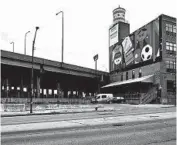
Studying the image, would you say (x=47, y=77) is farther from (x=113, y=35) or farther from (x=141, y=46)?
(x=141, y=46)

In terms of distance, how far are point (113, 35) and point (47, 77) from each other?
23.0 meters

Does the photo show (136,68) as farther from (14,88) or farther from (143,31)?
(14,88)

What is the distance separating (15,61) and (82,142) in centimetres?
4849

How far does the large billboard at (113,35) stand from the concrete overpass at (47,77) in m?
9.59

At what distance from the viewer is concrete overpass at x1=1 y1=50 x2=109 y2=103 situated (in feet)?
184

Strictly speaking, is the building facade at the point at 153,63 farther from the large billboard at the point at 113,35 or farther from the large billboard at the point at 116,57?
the large billboard at the point at 113,35

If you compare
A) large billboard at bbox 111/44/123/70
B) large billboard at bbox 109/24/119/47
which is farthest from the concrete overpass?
large billboard at bbox 109/24/119/47

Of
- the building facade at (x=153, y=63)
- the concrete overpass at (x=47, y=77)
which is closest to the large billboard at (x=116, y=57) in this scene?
the concrete overpass at (x=47, y=77)

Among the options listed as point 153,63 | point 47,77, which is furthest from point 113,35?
point 153,63

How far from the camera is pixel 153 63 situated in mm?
53906

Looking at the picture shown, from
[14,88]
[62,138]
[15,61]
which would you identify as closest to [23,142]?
[62,138]

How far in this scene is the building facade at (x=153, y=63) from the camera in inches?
2021

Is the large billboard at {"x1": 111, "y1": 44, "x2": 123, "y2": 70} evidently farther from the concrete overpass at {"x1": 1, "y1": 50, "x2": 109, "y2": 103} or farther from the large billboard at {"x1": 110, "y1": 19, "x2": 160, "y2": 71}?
the concrete overpass at {"x1": 1, "y1": 50, "x2": 109, "y2": 103}

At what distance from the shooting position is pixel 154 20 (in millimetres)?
55094
